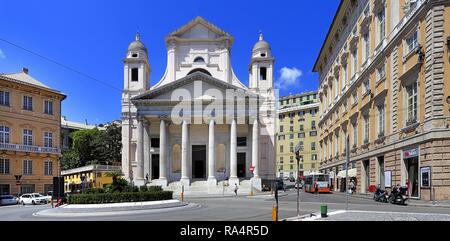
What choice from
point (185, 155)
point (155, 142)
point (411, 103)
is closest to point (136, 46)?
point (155, 142)

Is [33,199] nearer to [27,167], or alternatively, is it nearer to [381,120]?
[27,167]

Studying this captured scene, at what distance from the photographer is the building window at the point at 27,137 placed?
164 ft

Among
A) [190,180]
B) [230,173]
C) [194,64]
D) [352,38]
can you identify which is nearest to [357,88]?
[352,38]

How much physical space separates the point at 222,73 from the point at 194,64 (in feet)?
16.3

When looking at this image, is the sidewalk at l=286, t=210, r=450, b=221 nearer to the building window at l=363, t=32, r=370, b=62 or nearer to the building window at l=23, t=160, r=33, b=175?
the building window at l=363, t=32, r=370, b=62

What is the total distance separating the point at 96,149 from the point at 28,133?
35.3 m

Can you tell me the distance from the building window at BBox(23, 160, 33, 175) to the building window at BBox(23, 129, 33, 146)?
2208mm

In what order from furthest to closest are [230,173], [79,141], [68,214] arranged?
[79,141] → [230,173] → [68,214]

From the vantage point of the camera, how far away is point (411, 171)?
28953 mm

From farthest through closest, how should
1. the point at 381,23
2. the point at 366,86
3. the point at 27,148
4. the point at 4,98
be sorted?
the point at 27,148 < the point at 4,98 < the point at 366,86 < the point at 381,23

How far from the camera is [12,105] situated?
48.6m

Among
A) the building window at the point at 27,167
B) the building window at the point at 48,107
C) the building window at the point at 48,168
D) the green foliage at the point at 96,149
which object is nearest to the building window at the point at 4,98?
the building window at the point at 48,107
